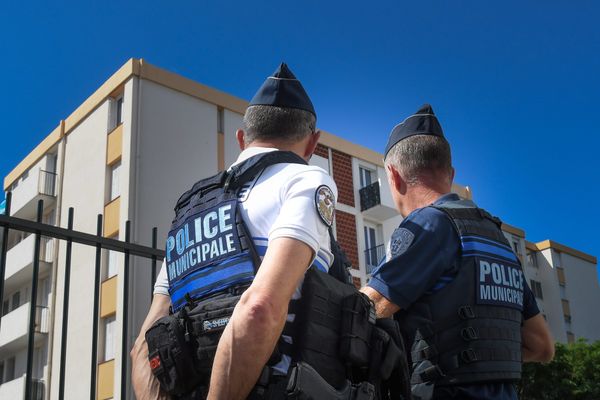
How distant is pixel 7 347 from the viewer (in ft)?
88.8

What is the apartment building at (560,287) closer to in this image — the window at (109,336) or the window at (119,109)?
the window at (119,109)

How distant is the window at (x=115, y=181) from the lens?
2362cm

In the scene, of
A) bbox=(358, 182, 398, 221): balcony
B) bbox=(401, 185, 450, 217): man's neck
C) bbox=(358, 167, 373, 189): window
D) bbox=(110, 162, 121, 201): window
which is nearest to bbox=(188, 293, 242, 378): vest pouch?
bbox=(401, 185, 450, 217): man's neck

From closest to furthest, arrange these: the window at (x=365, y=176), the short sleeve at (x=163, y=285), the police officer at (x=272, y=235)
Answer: the police officer at (x=272, y=235) < the short sleeve at (x=163, y=285) < the window at (x=365, y=176)

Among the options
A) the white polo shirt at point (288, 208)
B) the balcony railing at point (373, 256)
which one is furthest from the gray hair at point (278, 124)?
the balcony railing at point (373, 256)

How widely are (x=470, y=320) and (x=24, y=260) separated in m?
27.2

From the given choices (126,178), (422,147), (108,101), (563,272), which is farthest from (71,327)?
(563,272)

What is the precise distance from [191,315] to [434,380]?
1018 millimetres

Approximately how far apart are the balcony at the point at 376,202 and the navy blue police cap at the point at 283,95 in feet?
89.3

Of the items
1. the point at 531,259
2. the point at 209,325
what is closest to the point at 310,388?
the point at 209,325

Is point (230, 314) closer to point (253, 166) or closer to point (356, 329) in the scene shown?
point (356, 329)

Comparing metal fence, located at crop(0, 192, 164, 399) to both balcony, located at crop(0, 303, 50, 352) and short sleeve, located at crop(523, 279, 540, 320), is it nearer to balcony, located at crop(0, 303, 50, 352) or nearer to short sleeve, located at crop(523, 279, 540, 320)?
short sleeve, located at crop(523, 279, 540, 320)

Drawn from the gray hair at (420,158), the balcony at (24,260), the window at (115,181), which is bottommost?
the gray hair at (420,158)

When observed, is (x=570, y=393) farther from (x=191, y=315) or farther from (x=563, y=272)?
(x=191, y=315)
